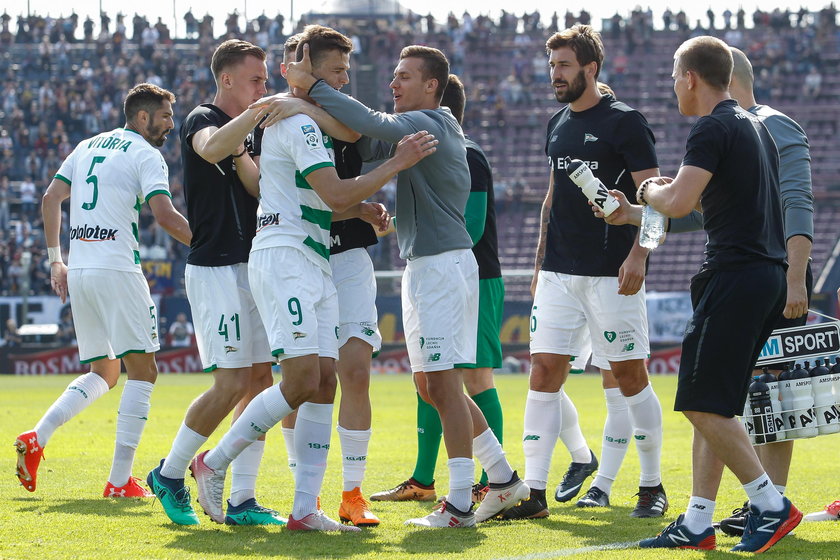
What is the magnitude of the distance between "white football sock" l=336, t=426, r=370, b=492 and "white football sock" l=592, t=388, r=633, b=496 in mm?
1746

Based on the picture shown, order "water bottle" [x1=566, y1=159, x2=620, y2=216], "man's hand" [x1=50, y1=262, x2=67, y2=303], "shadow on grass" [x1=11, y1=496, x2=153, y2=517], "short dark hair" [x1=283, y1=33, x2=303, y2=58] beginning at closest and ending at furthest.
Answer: "water bottle" [x1=566, y1=159, x2=620, y2=216] < "short dark hair" [x1=283, y1=33, x2=303, y2=58] < "shadow on grass" [x1=11, y1=496, x2=153, y2=517] < "man's hand" [x1=50, y1=262, x2=67, y2=303]

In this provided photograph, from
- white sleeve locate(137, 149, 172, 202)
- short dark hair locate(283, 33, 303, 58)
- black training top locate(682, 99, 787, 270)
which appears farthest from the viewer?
white sleeve locate(137, 149, 172, 202)

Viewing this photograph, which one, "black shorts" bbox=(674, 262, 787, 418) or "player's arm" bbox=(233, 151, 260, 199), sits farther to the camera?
"player's arm" bbox=(233, 151, 260, 199)

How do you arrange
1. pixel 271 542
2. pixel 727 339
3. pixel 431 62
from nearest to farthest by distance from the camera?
pixel 727 339, pixel 271 542, pixel 431 62

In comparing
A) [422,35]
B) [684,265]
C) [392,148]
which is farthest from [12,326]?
[392,148]

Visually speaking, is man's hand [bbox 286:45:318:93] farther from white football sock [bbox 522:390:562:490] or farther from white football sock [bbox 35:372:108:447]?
white football sock [bbox 35:372:108:447]

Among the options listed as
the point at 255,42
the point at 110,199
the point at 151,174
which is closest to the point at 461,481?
the point at 151,174

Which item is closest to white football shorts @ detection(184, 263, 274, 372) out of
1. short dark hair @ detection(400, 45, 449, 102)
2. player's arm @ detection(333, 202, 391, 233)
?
player's arm @ detection(333, 202, 391, 233)

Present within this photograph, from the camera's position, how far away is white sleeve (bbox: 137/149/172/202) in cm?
760

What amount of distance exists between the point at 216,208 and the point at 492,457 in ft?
6.98

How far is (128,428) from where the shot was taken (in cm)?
753

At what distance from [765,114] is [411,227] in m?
2.19

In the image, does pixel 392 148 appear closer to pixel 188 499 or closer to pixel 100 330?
pixel 188 499

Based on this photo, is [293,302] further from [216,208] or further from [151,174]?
[151,174]
